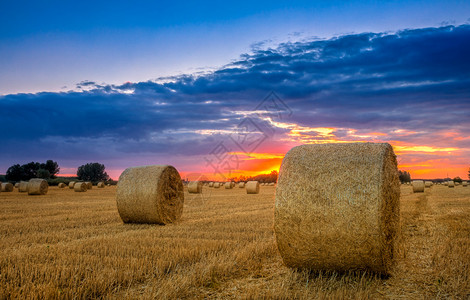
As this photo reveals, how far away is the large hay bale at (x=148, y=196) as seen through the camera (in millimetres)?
11977

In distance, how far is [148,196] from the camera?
39.4 ft

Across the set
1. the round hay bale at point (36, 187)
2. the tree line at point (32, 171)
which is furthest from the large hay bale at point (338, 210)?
the tree line at point (32, 171)

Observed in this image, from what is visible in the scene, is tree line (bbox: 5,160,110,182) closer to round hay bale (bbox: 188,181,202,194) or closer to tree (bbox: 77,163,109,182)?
tree (bbox: 77,163,109,182)

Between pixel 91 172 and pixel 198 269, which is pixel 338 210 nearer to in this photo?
pixel 198 269

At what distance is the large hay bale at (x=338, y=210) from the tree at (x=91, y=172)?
90384 millimetres

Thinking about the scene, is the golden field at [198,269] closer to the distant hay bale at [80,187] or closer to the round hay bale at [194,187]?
the round hay bale at [194,187]

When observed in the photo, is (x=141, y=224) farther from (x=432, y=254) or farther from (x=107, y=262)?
(x=432, y=254)

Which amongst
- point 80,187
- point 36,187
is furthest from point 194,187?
point 80,187

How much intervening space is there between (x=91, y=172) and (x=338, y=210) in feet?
302

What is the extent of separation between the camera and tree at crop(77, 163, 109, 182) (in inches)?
3583

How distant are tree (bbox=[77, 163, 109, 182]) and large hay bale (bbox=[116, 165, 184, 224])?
3262 inches

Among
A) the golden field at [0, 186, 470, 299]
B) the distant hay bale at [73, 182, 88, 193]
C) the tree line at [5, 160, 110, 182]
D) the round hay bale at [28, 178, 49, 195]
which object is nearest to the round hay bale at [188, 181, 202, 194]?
Result: the round hay bale at [28, 178, 49, 195]

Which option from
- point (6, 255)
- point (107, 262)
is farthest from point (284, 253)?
point (6, 255)

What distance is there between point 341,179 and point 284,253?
144 cm
